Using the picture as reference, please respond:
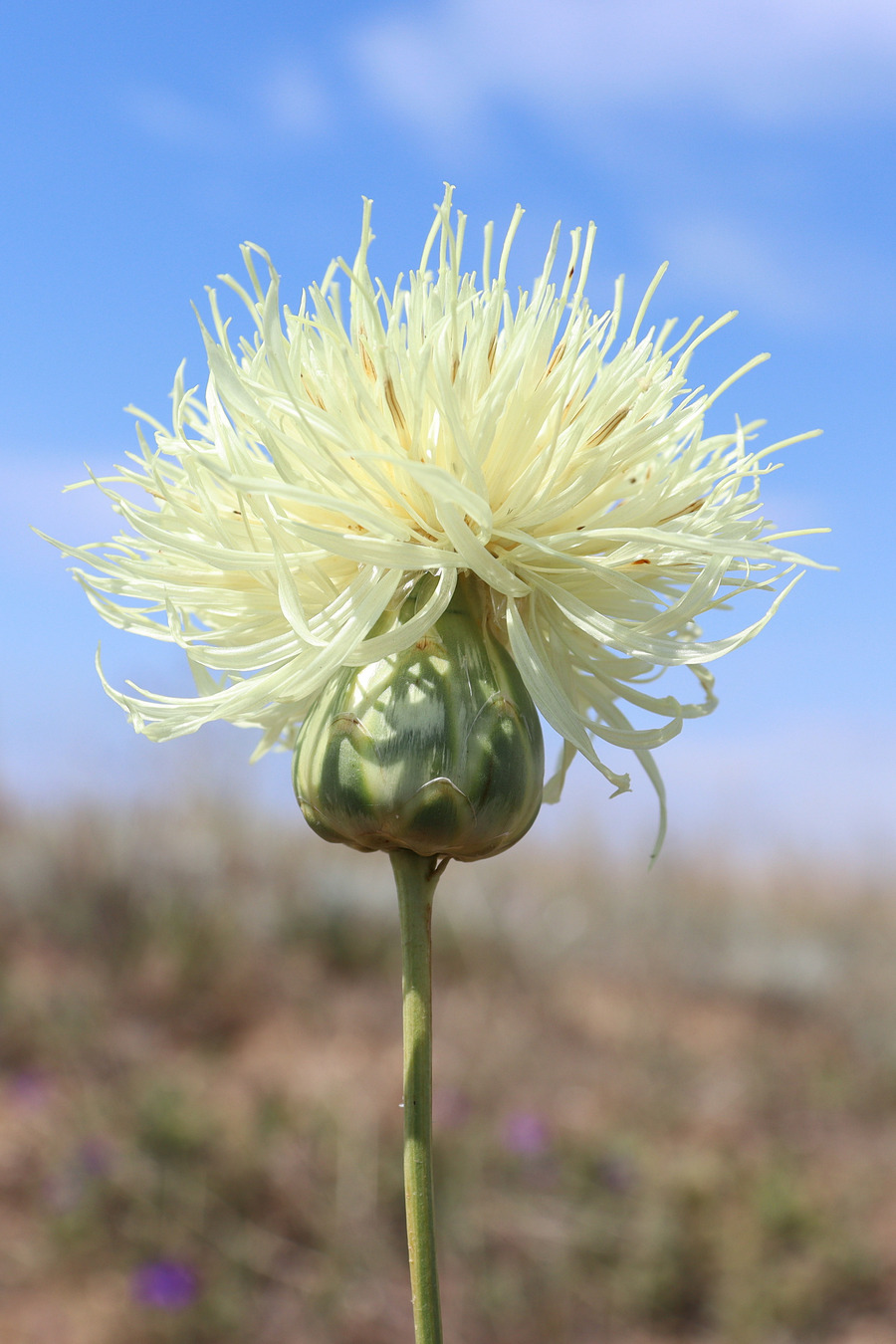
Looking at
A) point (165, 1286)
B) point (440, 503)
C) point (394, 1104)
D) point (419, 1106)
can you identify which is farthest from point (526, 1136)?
point (440, 503)

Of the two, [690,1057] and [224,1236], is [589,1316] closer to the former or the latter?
[224,1236]

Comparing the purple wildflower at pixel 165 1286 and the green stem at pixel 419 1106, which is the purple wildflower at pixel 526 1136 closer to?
the purple wildflower at pixel 165 1286

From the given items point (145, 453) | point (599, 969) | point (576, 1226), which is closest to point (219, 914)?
point (599, 969)

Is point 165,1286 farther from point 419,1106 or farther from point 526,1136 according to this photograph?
point 419,1106

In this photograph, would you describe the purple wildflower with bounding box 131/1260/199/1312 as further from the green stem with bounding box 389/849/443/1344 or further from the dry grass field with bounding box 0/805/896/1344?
the green stem with bounding box 389/849/443/1344

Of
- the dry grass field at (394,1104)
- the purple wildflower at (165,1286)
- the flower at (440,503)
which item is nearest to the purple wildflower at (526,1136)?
the dry grass field at (394,1104)

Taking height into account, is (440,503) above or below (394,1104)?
above
